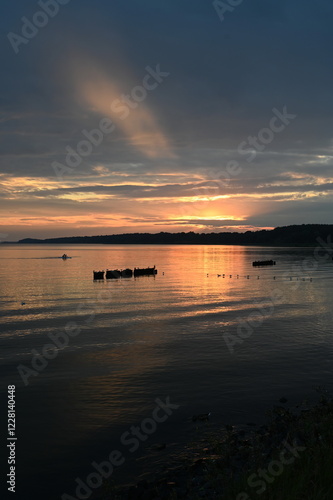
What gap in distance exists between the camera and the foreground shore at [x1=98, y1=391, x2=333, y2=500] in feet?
29.6

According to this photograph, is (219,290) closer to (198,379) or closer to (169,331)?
(169,331)

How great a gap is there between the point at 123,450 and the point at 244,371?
35.7 feet

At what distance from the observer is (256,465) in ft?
37.5

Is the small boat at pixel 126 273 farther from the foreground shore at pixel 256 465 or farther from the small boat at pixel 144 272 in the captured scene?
the foreground shore at pixel 256 465

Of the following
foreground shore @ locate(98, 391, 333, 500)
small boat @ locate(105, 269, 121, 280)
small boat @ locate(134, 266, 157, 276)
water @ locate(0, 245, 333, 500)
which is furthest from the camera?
small boat @ locate(134, 266, 157, 276)

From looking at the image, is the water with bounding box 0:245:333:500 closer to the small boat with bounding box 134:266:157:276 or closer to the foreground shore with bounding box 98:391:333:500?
the foreground shore with bounding box 98:391:333:500

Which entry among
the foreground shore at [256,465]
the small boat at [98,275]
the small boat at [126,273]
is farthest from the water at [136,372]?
the small boat at [126,273]

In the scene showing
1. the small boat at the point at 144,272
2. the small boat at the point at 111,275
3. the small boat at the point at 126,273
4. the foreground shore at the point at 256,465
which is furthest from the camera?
the small boat at the point at 144,272

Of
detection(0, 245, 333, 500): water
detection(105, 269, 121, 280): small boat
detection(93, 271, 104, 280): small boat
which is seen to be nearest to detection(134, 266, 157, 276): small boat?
detection(105, 269, 121, 280): small boat

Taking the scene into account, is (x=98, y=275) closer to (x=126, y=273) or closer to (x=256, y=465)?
(x=126, y=273)

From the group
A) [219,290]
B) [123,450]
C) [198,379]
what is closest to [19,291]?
[219,290]

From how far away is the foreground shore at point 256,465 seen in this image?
902 cm

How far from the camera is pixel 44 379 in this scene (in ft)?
74.5

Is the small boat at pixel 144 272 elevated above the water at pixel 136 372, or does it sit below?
above
